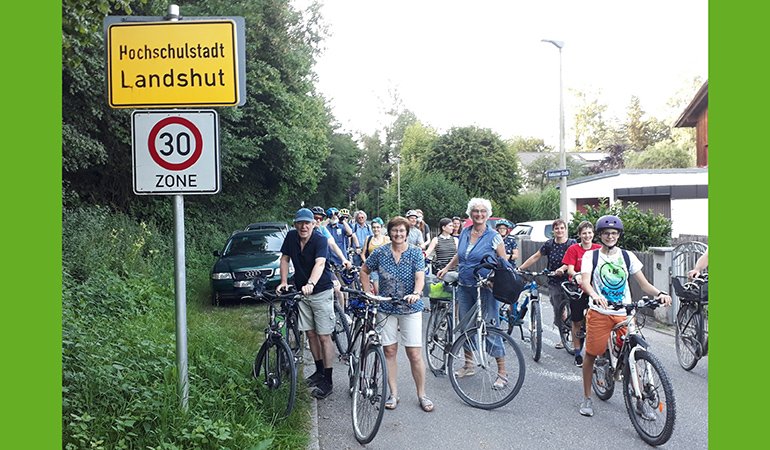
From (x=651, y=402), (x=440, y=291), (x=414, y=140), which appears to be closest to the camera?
(x=651, y=402)

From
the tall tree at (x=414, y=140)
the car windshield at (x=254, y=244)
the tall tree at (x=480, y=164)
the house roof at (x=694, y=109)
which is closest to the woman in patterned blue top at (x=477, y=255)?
the car windshield at (x=254, y=244)

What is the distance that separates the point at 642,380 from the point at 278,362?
3041mm

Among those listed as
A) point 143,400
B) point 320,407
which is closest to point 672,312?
point 320,407

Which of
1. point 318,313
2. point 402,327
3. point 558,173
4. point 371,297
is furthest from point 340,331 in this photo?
point 558,173

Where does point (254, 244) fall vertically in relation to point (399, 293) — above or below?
above

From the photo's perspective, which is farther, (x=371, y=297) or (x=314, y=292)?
(x=314, y=292)

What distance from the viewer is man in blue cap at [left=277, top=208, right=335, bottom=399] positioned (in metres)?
6.35

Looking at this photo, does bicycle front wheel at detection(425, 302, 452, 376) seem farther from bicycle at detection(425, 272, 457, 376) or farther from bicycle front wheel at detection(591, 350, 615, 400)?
bicycle front wheel at detection(591, 350, 615, 400)

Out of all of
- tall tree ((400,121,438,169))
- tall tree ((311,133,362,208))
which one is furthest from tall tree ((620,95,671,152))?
tall tree ((311,133,362,208))

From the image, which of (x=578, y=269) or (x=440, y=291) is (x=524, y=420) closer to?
(x=578, y=269)

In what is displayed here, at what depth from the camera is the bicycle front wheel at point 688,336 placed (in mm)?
7219

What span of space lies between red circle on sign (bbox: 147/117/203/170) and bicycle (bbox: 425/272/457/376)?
310 centimetres

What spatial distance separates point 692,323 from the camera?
24.1 feet

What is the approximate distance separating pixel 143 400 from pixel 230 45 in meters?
2.64
